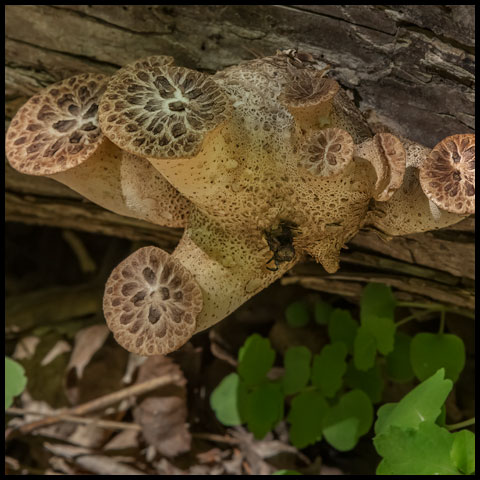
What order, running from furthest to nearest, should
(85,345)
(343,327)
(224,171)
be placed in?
(85,345), (343,327), (224,171)

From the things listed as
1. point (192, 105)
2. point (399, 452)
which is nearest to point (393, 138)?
point (192, 105)

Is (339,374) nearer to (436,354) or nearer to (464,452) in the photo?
(436,354)

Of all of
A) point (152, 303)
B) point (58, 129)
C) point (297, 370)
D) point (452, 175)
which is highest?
point (452, 175)

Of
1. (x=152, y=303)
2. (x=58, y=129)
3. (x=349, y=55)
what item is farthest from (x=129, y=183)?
(x=349, y=55)

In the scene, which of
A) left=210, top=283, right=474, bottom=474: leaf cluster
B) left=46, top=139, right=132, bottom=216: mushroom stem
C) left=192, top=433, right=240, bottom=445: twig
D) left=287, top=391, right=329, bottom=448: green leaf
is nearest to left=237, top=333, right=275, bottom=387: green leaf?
left=210, top=283, right=474, bottom=474: leaf cluster

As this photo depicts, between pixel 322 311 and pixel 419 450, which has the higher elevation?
pixel 419 450

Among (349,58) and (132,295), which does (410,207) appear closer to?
(349,58)
